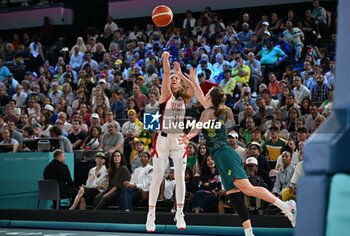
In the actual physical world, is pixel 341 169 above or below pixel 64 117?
above

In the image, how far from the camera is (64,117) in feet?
53.3

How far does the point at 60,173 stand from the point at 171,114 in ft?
14.7

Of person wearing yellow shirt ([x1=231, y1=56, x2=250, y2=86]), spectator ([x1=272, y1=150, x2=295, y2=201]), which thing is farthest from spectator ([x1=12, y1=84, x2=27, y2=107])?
spectator ([x1=272, y1=150, x2=295, y2=201])

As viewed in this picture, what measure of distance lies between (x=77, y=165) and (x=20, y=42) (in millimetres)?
12306

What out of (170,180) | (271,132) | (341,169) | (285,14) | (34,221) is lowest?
(34,221)

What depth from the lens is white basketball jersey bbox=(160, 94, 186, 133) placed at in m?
9.55

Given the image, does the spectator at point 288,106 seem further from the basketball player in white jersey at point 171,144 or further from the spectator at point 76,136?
the spectator at point 76,136

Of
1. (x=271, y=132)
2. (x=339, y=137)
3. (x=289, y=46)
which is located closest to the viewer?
(x=339, y=137)

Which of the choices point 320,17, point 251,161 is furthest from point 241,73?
point 251,161

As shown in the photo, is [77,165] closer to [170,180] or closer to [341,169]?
[170,180]

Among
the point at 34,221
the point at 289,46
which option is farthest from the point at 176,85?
the point at 289,46

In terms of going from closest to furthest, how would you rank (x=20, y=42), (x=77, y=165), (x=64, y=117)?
(x=77, y=165) < (x=64, y=117) < (x=20, y=42)

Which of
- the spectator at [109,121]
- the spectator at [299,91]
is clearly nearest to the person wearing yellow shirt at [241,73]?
the spectator at [299,91]

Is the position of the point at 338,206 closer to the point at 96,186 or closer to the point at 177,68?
the point at 177,68
